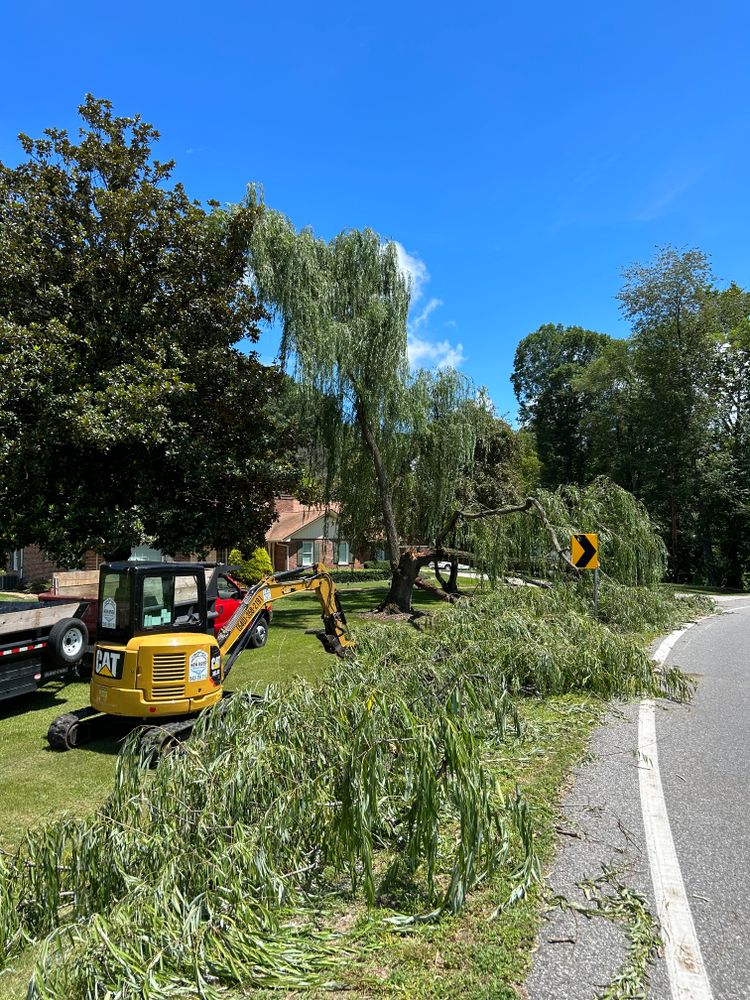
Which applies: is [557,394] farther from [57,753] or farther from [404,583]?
[57,753]

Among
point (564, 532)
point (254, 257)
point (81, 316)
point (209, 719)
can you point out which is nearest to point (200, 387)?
point (81, 316)

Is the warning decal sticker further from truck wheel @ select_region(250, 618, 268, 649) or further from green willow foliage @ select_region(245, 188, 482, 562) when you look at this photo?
green willow foliage @ select_region(245, 188, 482, 562)

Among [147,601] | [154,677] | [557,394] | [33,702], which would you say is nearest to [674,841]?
[154,677]

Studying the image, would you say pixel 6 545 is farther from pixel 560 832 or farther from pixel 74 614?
pixel 560 832

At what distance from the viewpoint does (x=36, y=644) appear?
8719 mm

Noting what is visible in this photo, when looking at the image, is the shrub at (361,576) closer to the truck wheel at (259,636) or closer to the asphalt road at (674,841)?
the truck wheel at (259,636)

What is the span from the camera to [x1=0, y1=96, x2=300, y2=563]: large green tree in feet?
42.2

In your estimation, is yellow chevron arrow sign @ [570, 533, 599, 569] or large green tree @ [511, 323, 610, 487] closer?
yellow chevron arrow sign @ [570, 533, 599, 569]

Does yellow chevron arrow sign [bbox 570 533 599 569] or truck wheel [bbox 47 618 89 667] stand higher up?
yellow chevron arrow sign [bbox 570 533 599 569]

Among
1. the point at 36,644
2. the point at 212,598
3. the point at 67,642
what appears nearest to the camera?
the point at 36,644

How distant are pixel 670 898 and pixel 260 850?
7.47ft

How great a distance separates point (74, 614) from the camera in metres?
9.73

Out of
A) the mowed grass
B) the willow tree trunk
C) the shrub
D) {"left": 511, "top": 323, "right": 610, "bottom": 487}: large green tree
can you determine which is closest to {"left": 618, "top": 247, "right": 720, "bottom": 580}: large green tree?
{"left": 511, "top": 323, "right": 610, "bottom": 487}: large green tree

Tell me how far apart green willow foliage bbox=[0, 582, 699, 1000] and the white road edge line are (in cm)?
72
